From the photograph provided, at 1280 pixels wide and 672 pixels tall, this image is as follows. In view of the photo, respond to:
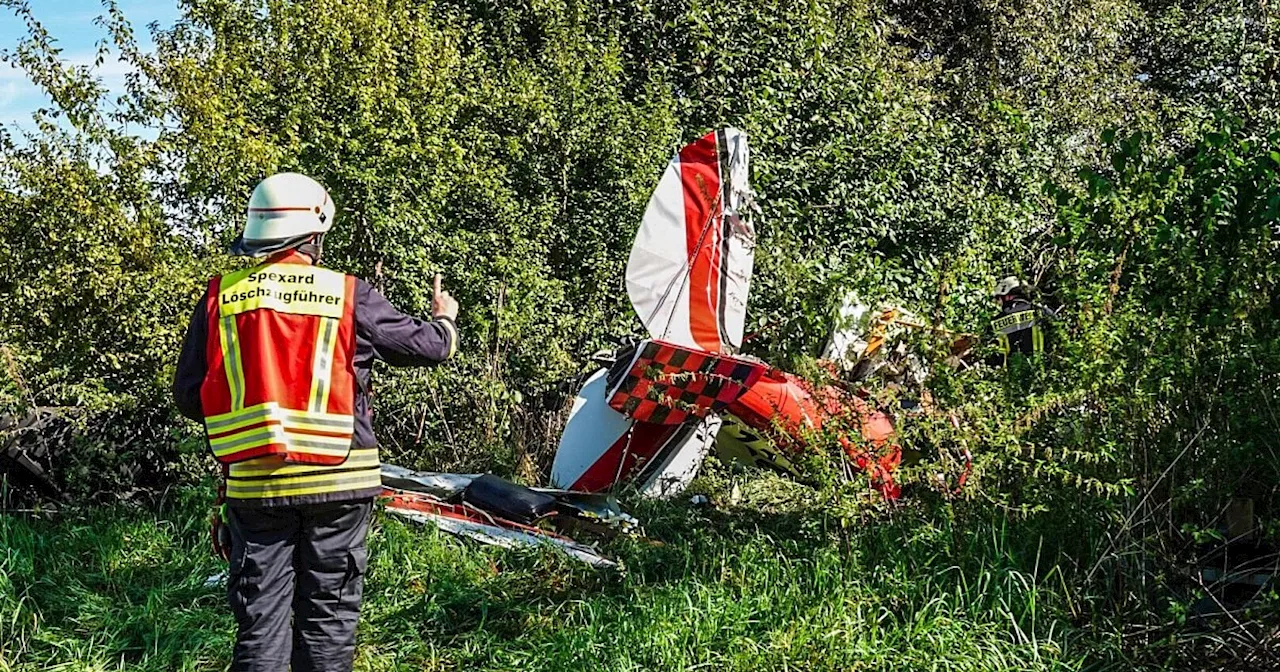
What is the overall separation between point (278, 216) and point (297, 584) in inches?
47.7

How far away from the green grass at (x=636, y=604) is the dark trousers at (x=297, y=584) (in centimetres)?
62

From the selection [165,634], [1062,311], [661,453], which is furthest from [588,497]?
[1062,311]

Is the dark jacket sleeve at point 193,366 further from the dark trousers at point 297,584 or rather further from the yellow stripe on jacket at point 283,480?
the dark trousers at point 297,584

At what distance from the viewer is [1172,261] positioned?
4.11 m

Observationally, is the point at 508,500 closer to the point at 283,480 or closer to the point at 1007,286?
the point at 283,480

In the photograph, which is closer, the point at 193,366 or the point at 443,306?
the point at 193,366

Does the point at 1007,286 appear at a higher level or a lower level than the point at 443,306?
lower

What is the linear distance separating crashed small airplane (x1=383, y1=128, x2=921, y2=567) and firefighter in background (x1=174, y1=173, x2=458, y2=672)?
1768 millimetres

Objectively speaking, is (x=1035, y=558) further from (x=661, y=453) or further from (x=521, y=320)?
(x=521, y=320)

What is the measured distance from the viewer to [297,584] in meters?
3.69

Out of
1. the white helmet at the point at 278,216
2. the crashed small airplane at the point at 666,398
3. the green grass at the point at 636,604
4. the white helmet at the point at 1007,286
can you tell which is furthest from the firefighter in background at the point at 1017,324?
the white helmet at the point at 278,216

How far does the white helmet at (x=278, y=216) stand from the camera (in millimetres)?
3660

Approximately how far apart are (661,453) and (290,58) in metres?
3.70

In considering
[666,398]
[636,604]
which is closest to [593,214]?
[666,398]
